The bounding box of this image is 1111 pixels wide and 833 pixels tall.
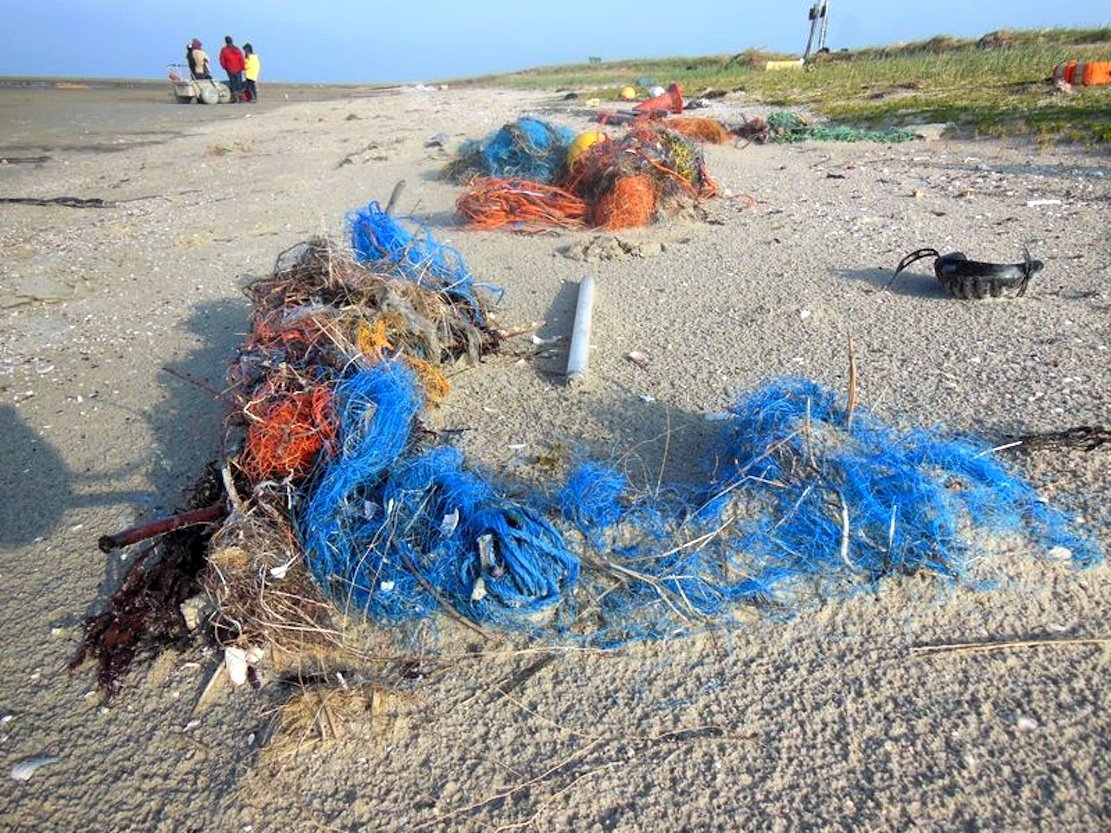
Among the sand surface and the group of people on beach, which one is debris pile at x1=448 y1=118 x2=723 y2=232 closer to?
the sand surface

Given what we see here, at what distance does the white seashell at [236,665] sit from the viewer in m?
2.44

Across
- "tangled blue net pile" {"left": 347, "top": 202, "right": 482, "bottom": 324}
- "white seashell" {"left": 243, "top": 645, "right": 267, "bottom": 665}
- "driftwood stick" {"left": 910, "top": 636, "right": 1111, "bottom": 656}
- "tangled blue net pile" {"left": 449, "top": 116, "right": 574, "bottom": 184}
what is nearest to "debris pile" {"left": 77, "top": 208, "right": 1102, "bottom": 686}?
"white seashell" {"left": 243, "top": 645, "right": 267, "bottom": 665}

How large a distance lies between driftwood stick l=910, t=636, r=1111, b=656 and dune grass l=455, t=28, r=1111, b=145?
29.9 feet

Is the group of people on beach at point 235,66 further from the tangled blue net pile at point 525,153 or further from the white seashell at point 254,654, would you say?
the white seashell at point 254,654

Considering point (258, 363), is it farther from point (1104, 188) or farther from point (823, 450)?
point (1104, 188)

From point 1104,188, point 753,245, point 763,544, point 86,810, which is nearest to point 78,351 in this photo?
point 86,810

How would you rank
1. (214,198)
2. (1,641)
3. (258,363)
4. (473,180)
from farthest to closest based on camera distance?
1. (214,198)
2. (473,180)
3. (258,363)
4. (1,641)

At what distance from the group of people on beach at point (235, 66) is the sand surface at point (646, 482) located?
20749mm

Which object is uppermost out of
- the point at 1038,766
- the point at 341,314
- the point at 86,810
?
the point at 341,314

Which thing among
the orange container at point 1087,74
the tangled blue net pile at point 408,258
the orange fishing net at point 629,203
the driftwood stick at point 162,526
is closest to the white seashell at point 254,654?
the driftwood stick at point 162,526

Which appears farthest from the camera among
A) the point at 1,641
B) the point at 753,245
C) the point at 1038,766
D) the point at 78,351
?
the point at 753,245

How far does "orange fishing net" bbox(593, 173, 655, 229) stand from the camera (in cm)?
707

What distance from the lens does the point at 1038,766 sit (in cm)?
197

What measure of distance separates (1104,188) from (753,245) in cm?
400
